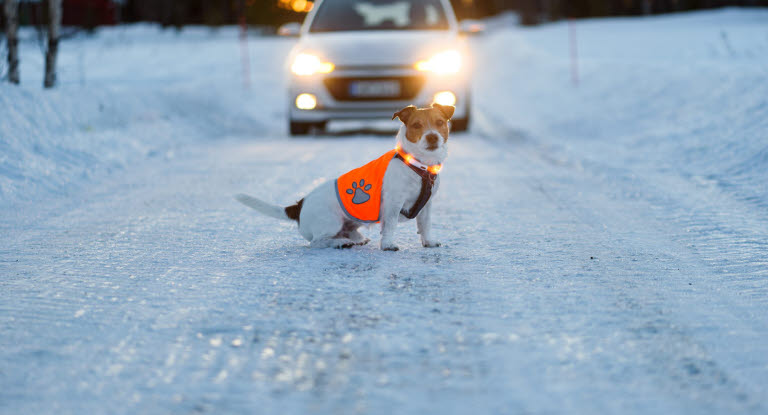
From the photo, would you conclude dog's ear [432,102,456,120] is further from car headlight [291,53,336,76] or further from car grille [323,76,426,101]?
car headlight [291,53,336,76]

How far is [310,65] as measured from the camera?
1040 centimetres

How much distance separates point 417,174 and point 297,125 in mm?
6686

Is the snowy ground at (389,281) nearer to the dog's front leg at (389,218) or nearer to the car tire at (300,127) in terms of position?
the dog's front leg at (389,218)

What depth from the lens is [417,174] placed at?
168 inches

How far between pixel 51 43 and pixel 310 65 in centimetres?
387

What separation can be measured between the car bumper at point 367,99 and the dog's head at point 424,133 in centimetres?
603

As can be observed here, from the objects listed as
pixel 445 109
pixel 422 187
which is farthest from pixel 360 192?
pixel 445 109

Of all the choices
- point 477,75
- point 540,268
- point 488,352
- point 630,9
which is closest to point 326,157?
point 540,268

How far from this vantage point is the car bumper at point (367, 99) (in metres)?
10.4

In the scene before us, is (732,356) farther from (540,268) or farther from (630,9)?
(630,9)

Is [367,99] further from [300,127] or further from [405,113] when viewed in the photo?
[405,113]

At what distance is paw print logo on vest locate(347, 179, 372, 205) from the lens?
4285 mm

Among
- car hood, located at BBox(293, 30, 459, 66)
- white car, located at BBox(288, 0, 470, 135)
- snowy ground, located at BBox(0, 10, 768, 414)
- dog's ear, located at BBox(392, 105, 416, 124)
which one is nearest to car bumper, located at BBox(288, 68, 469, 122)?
white car, located at BBox(288, 0, 470, 135)

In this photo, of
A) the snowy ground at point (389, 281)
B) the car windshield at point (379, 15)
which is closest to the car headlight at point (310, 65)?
the car windshield at point (379, 15)
